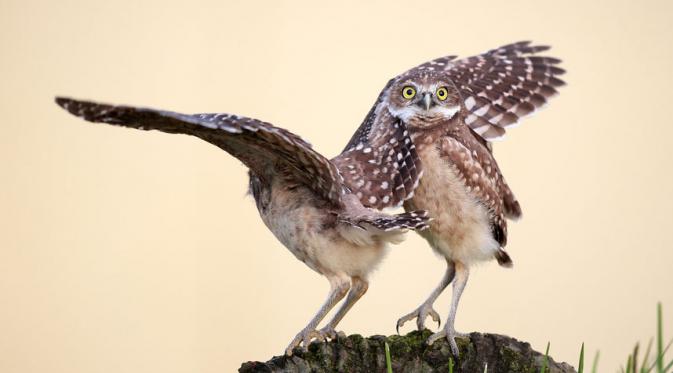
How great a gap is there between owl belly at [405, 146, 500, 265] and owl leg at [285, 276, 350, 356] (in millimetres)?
680

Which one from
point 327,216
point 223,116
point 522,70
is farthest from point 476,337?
point 522,70

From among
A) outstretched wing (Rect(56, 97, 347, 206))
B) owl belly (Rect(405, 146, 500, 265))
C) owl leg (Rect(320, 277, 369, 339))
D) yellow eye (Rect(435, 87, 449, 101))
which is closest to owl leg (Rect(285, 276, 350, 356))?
owl leg (Rect(320, 277, 369, 339))

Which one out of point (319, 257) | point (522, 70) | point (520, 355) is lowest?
point (520, 355)

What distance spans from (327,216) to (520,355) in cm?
114

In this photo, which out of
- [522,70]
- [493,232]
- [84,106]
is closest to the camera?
[84,106]

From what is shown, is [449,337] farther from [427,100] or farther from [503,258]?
[427,100]

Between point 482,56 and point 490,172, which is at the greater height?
point 482,56

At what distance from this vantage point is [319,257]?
4.71 metres

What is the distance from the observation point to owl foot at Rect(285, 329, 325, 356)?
15.1 feet

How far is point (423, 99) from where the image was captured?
5.18 meters

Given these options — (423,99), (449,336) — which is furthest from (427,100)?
(449,336)

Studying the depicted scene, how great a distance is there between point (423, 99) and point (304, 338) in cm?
146

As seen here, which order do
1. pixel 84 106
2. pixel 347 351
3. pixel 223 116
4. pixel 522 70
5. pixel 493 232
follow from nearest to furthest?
pixel 84 106, pixel 223 116, pixel 347 351, pixel 493 232, pixel 522 70

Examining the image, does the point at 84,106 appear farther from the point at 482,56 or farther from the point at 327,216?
the point at 482,56
